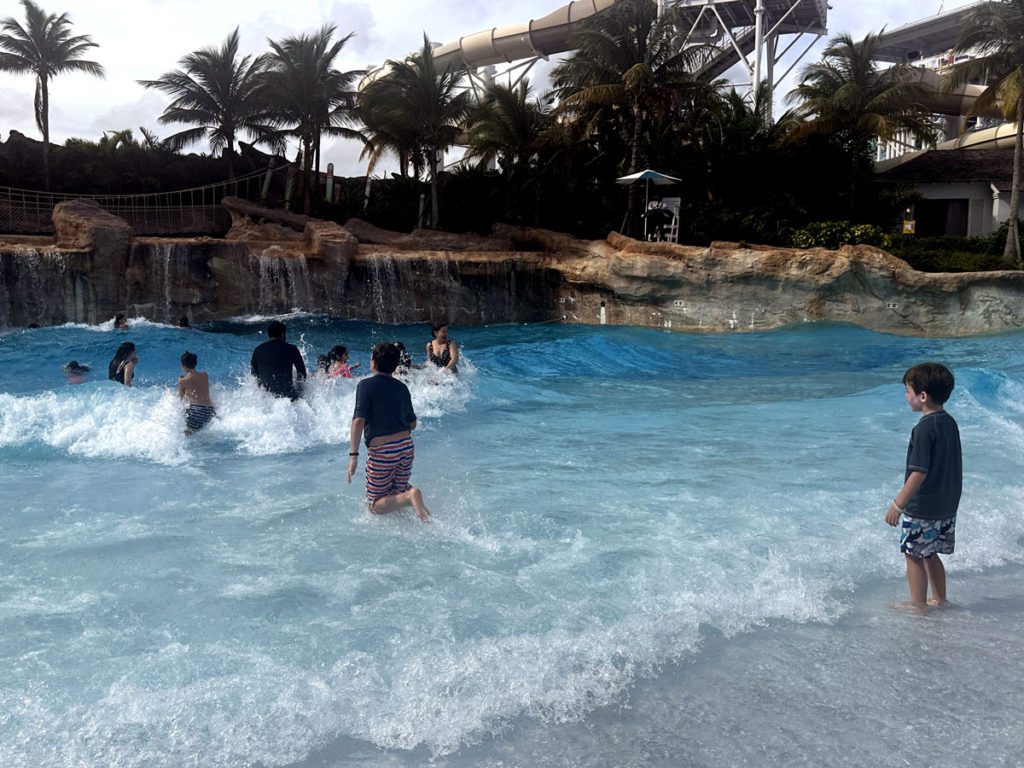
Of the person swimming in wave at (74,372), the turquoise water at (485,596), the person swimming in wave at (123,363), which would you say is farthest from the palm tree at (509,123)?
the turquoise water at (485,596)

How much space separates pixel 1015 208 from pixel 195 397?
2335 cm

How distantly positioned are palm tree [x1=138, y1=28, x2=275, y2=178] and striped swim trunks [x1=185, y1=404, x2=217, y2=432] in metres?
23.2

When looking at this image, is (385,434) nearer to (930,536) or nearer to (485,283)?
(930,536)

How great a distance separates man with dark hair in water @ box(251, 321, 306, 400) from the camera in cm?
855

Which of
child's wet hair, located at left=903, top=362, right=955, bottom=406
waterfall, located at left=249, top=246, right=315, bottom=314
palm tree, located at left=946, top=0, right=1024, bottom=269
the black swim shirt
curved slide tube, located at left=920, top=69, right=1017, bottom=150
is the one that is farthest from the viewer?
curved slide tube, located at left=920, top=69, right=1017, bottom=150

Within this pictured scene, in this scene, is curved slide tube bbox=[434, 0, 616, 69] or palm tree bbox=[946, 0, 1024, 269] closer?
palm tree bbox=[946, 0, 1024, 269]

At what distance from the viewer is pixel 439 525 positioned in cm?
598

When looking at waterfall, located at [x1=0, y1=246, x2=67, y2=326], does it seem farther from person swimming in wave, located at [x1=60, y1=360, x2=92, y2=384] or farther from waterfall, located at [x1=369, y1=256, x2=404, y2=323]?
person swimming in wave, located at [x1=60, y1=360, x2=92, y2=384]

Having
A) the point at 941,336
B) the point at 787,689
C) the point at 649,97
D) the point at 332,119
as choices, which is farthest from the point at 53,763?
the point at 332,119

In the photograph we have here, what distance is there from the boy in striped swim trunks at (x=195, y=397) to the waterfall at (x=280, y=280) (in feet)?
46.5

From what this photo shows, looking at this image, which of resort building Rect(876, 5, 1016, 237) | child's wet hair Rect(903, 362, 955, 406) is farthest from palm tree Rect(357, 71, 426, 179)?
child's wet hair Rect(903, 362, 955, 406)

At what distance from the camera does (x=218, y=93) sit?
29.4m

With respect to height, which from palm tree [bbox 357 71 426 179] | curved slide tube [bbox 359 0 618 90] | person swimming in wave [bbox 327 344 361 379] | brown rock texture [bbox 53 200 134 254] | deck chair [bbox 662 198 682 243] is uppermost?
curved slide tube [bbox 359 0 618 90]

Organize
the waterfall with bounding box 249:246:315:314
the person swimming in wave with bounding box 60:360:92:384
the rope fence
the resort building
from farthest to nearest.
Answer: the resort building → the rope fence → the waterfall with bounding box 249:246:315:314 → the person swimming in wave with bounding box 60:360:92:384
